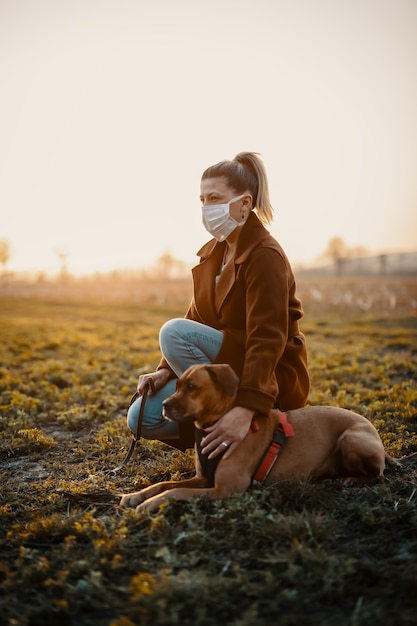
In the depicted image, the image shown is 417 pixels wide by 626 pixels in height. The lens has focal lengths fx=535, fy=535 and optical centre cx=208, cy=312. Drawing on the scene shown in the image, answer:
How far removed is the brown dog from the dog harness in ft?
0.10

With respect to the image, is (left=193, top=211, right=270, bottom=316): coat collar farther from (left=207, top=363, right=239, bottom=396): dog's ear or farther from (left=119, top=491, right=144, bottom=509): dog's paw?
(left=119, top=491, right=144, bottom=509): dog's paw

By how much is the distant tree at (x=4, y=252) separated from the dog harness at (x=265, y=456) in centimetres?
8429

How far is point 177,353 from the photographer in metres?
4.59

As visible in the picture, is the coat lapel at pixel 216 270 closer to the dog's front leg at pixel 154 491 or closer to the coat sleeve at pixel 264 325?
the coat sleeve at pixel 264 325

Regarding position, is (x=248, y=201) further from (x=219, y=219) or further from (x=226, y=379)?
(x=226, y=379)

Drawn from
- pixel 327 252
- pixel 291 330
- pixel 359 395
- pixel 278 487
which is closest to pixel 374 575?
pixel 278 487

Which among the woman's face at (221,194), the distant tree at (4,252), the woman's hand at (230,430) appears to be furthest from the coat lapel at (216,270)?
the distant tree at (4,252)

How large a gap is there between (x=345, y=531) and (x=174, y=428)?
175 cm

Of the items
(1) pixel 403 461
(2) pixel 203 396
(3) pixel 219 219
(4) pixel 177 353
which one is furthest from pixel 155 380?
(1) pixel 403 461

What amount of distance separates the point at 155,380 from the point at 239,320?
0.96m

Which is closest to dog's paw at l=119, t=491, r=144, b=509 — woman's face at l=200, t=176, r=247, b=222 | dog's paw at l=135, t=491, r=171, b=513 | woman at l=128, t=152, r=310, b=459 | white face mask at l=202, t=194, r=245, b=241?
dog's paw at l=135, t=491, r=171, b=513

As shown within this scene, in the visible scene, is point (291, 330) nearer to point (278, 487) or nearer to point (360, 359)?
point (278, 487)

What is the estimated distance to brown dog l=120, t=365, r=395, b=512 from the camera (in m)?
3.84

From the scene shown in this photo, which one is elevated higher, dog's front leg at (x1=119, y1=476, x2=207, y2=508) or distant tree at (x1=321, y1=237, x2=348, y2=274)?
distant tree at (x1=321, y1=237, x2=348, y2=274)
